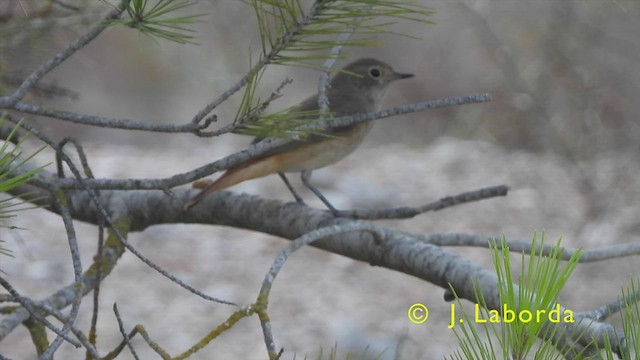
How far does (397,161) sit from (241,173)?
4.42m

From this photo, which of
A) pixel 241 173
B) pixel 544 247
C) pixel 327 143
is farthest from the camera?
pixel 327 143

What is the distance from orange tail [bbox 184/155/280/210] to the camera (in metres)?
2.17

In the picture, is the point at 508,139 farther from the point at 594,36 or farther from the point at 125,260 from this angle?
the point at 125,260

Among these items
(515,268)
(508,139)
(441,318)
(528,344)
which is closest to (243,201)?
(528,344)

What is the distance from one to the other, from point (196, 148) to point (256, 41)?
1090 mm

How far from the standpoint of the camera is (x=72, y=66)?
6539 millimetres

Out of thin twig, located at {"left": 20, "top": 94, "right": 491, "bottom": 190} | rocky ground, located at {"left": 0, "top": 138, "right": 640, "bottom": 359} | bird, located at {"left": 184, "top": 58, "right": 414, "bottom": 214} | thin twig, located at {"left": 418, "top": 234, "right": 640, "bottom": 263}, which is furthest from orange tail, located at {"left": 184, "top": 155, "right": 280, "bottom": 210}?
rocky ground, located at {"left": 0, "top": 138, "right": 640, "bottom": 359}

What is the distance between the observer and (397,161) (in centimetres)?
680

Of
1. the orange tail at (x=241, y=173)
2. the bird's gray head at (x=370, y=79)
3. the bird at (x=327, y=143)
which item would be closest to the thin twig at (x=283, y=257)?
the bird at (x=327, y=143)

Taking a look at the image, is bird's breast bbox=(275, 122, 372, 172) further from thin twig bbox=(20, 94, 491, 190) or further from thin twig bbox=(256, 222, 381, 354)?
thin twig bbox=(20, 94, 491, 190)

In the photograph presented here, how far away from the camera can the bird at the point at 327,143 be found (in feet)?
8.00

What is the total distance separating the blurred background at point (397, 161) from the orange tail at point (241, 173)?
1856 millimetres

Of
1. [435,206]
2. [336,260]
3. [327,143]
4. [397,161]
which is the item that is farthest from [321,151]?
[397,161]

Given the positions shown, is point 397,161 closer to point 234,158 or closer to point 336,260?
point 336,260
